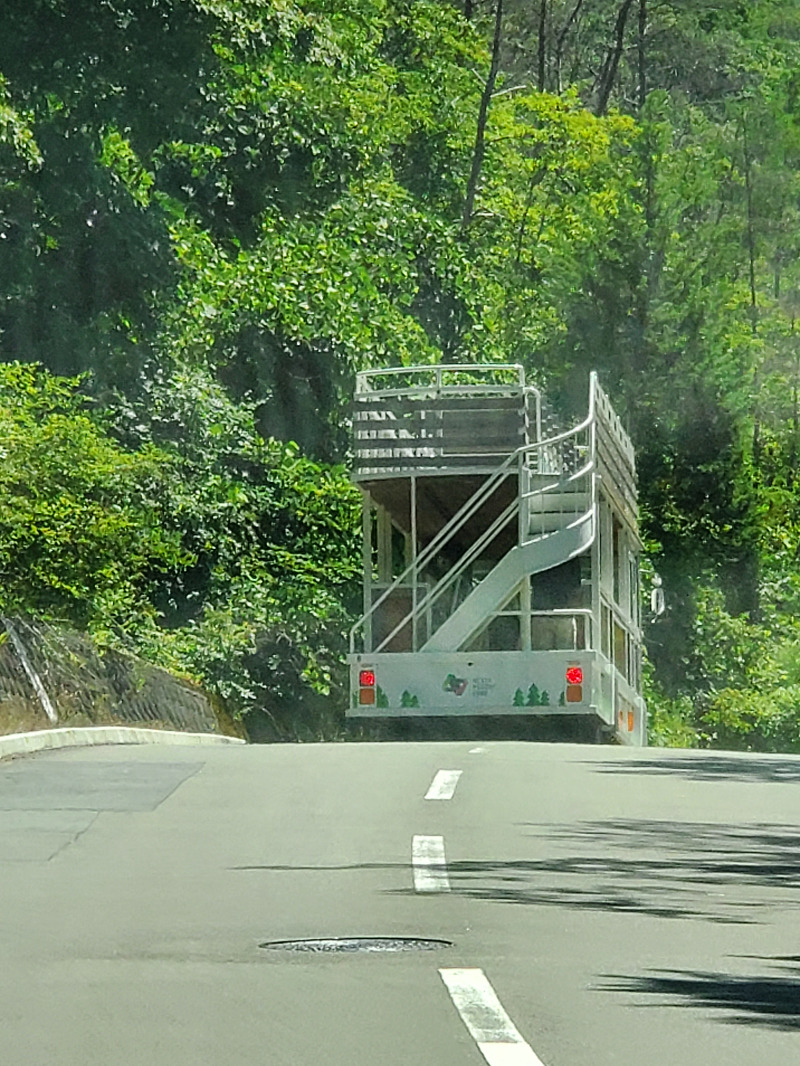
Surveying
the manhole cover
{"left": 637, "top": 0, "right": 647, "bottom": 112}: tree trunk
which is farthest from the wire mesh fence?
{"left": 637, "top": 0, "right": 647, "bottom": 112}: tree trunk

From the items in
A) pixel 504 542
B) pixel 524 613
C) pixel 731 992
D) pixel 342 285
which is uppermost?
pixel 731 992

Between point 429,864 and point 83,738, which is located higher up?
point 429,864

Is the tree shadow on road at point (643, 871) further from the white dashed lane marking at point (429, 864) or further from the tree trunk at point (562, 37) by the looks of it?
the tree trunk at point (562, 37)

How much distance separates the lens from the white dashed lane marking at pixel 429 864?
10.9 meters

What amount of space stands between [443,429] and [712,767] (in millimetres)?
10731

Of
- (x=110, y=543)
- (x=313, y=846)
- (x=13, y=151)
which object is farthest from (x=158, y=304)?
(x=313, y=846)

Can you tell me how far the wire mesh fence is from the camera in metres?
25.4

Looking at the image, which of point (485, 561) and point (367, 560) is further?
point (485, 561)

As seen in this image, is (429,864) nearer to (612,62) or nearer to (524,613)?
(524,613)

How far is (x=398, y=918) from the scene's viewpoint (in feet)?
32.0

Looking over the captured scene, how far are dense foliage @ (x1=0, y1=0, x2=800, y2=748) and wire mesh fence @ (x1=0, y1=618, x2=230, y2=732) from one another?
160cm

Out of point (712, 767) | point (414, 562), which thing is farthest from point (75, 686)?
point (712, 767)

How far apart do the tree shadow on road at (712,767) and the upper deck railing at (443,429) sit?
26.6 feet

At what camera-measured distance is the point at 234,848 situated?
41.2ft
